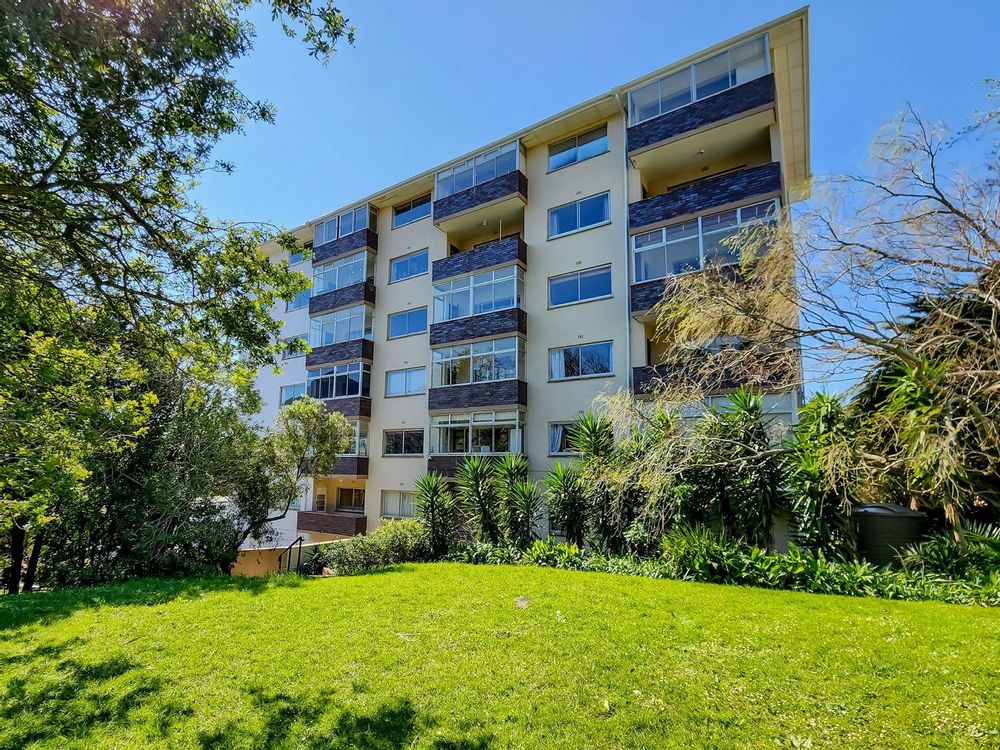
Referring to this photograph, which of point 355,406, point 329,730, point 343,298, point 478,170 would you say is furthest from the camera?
point 343,298

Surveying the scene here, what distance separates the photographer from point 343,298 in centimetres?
2306

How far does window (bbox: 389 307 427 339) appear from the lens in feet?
69.9

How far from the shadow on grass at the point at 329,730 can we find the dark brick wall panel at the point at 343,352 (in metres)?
18.4

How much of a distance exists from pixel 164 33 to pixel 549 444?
14.6 metres

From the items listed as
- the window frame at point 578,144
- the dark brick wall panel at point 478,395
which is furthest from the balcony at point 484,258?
the dark brick wall panel at point 478,395

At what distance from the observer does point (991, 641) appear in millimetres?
5113

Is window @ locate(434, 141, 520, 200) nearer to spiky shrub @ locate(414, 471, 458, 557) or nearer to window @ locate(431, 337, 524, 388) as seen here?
window @ locate(431, 337, 524, 388)

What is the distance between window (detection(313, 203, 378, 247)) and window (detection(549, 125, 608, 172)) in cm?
937

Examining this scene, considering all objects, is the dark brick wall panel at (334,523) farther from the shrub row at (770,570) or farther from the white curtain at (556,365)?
the shrub row at (770,570)

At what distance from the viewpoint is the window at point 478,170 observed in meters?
19.2

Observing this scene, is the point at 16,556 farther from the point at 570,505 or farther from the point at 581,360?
the point at 581,360

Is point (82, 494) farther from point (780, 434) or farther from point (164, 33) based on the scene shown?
point (780, 434)

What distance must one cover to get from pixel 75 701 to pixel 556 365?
48.0 feet

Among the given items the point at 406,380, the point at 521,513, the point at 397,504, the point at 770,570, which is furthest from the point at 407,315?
the point at 770,570
